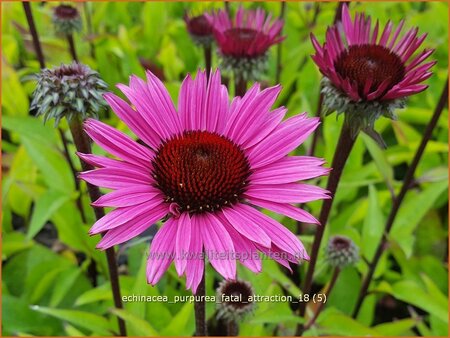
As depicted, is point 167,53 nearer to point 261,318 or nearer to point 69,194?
point 69,194

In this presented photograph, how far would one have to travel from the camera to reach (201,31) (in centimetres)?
169

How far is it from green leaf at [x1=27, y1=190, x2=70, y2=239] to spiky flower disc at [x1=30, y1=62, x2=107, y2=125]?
0.56 m

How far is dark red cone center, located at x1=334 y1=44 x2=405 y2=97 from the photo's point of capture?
86cm

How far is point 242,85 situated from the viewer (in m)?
1.44

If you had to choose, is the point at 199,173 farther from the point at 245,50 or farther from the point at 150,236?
the point at 245,50

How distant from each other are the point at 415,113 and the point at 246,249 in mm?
1401

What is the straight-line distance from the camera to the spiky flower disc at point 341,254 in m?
1.24

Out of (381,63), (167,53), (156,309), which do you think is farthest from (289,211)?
(167,53)

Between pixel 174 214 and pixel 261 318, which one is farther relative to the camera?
pixel 261 318

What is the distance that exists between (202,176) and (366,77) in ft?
1.09

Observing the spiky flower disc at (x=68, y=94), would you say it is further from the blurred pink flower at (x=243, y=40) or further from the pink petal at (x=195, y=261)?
the blurred pink flower at (x=243, y=40)

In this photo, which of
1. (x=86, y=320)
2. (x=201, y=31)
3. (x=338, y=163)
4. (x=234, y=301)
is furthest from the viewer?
(x=201, y=31)

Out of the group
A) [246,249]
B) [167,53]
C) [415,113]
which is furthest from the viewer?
[167,53]

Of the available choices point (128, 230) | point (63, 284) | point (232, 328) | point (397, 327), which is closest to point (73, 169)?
point (63, 284)
